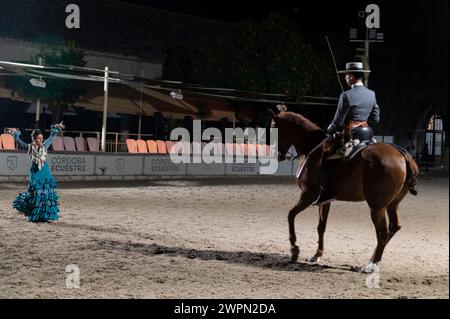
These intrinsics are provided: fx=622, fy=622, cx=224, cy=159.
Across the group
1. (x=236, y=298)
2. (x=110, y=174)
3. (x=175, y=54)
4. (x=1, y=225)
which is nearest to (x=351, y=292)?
(x=236, y=298)

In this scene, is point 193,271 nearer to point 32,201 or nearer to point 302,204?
point 302,204

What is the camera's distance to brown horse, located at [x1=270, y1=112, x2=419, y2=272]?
8062 mm

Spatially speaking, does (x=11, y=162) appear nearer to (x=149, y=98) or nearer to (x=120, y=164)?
(x=120, y=164)

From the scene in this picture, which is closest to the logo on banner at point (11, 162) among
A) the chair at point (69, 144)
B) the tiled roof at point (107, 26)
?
the chair at point (69, 144)

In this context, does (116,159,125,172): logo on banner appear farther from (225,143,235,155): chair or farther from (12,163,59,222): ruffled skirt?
(12,163,59,222): ruffled skirt

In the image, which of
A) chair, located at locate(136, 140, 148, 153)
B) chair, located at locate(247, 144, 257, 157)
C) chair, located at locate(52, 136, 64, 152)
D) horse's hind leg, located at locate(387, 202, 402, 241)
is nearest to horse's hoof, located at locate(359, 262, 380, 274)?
horse's hind leg, located at locate(387, 202, 402, 241)

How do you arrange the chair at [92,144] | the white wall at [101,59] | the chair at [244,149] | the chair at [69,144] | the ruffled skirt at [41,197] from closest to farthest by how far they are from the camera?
A: the ruffled skirt at [41,197], the chair at [69,144], the chair at [92,144], the chair at [244,149], the white wall at [101,59]

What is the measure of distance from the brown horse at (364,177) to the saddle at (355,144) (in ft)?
0.22

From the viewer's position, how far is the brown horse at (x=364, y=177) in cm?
806

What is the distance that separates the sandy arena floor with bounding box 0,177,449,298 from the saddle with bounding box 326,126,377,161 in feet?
5.00

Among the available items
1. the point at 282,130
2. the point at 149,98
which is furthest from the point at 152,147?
the point at 282,130

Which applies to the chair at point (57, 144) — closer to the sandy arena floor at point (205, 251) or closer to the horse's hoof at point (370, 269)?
the sandy arena floor at point (205, 251)

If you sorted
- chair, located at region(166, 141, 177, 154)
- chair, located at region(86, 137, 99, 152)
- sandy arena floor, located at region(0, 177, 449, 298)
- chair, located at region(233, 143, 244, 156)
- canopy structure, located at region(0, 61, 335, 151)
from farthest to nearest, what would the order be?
canopy structure, located at region(0, 61, 335, 151), chair, located at region(233, 143, 244, 156), chair, located at region(166, 141, 177, 154), chair, located at region(86, 137, 99, 152), sandy arena floor, located at region(0, 177, 449, 298)

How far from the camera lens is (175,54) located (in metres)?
41.0
